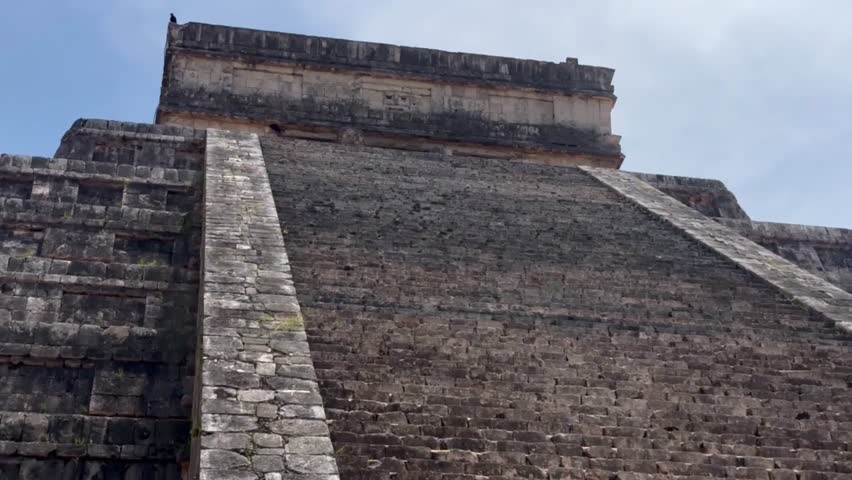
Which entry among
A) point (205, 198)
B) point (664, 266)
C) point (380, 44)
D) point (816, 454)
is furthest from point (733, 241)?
point (380, 44)

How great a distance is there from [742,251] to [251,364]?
6865mm

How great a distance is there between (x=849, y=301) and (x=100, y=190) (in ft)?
24.6

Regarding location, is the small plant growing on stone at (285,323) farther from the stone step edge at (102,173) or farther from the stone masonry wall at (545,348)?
the stone step edge at (102,173)

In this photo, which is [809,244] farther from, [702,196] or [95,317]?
[95,317]

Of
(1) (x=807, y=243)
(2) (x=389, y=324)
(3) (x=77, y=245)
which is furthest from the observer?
(1) (x=807, y=243)

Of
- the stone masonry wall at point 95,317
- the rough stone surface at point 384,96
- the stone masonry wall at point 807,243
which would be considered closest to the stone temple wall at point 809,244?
the stone masonry wall at point 807,243

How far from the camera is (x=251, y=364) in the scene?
5918 millimetres

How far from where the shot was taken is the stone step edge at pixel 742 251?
9.50m

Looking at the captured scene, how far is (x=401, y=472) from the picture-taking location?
228 inches

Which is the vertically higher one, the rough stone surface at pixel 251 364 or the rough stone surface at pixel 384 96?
the rough stone surface at pixel 384 96

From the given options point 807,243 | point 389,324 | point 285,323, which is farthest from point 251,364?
point 807,243

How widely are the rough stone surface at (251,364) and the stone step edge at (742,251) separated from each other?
4964mm

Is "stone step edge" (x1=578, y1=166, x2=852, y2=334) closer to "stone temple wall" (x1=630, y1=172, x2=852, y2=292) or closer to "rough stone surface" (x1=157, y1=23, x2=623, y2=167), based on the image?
"stone temple wall" (x1=630, y1=172, x2=852, y2=292)

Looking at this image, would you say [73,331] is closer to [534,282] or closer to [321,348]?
[321,348]
